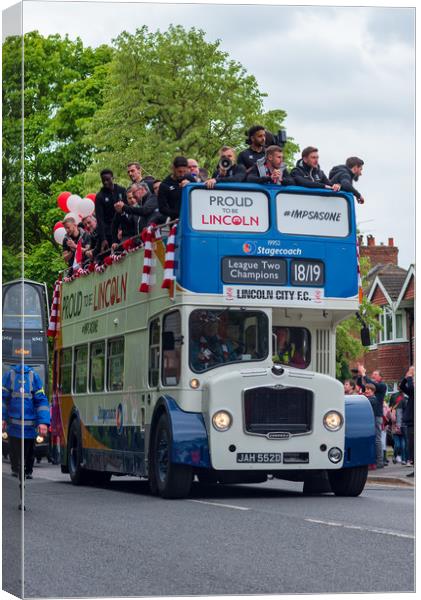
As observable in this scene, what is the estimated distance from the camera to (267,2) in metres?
11.8

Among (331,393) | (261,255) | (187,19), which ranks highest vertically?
(187,19)

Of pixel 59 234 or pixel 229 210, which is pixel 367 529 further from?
pixel 229 210

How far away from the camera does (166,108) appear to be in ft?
48.4

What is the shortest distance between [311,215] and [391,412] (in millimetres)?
2567

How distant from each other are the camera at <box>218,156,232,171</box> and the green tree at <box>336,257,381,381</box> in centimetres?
164

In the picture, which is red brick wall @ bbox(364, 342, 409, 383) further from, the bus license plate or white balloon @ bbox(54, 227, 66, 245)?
white balloon @ bbox(54, 227, 66, 245)

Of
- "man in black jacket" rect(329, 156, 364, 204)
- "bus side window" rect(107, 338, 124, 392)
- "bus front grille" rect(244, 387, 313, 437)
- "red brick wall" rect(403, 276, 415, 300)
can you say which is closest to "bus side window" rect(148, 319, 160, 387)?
"bus side window" rect(107, 338, 124, 392)

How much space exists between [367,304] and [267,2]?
6.75 metres

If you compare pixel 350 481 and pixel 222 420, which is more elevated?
pixel 222 420

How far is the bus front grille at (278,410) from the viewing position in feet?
57.1

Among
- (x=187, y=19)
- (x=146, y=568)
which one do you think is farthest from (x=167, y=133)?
(x=146, y=568)

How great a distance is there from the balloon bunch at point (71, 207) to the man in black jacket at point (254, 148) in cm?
183

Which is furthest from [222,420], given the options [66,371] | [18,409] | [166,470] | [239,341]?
[18,409]

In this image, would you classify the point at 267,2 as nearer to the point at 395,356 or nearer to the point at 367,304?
the point at 395,356
